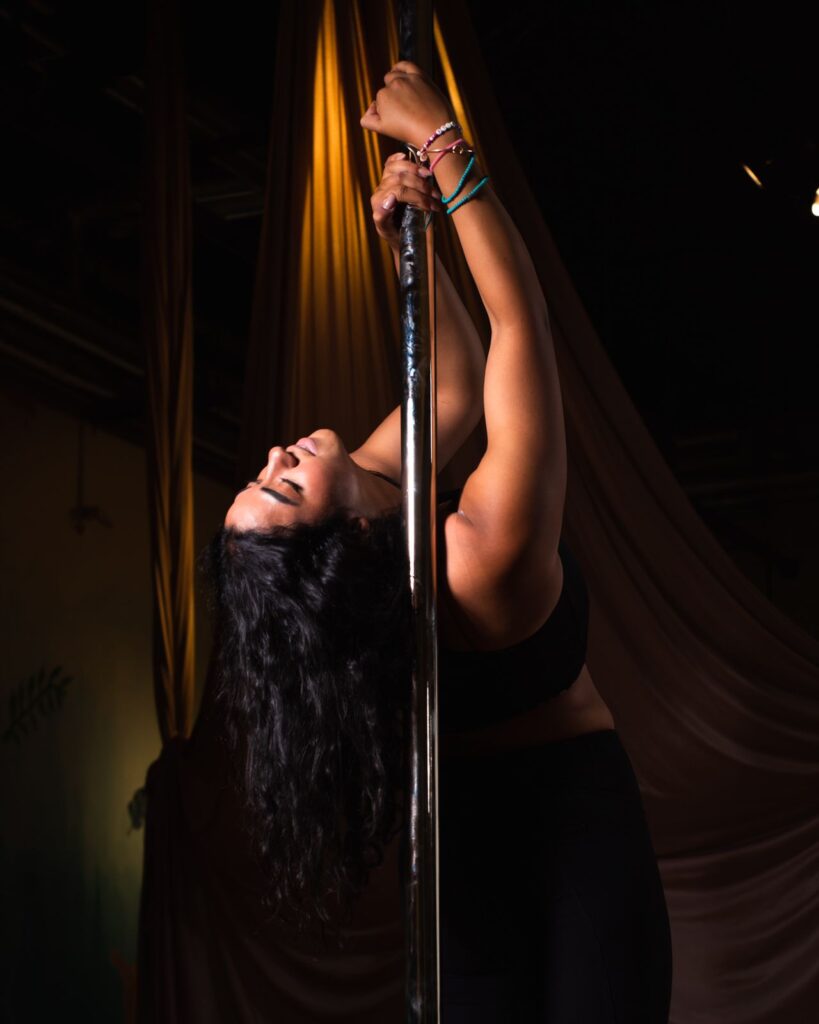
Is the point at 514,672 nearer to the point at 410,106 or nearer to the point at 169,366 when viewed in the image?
the point at 410,106

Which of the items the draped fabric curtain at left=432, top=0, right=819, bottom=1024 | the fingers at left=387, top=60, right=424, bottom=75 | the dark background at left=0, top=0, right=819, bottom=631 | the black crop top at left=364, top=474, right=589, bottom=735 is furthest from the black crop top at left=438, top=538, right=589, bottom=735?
the dark background at left=0, top=0, right=819, bottom=631

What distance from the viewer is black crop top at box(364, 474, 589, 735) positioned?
96 centimetres

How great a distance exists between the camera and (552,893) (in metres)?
0.98

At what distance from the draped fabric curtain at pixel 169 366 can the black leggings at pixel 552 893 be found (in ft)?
4.30

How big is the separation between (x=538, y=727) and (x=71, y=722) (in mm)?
4052

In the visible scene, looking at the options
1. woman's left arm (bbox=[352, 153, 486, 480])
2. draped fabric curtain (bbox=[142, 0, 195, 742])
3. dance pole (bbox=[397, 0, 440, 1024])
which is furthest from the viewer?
draped fabric curtain (bbox=[142, 0, 195, 742])

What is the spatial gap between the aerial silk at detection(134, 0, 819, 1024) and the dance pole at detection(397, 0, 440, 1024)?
1078 mm

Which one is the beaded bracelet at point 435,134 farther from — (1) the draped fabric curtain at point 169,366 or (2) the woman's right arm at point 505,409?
(1) the draped fabric curtain at point 169,366

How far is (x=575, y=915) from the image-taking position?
97 centimetres

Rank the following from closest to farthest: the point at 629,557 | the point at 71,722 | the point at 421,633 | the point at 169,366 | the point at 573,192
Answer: the point at 421,633 < the point at 629,557 < the point at 169,366 < the point at 573,192 < the point at 71,722

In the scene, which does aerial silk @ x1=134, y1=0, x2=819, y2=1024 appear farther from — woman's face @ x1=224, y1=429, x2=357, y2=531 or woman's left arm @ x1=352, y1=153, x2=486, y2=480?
woman's face @ x1=224, y1=429, x2=357, y2=531

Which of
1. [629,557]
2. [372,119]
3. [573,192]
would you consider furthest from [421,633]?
[573,192]

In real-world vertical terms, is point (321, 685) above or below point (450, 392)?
below

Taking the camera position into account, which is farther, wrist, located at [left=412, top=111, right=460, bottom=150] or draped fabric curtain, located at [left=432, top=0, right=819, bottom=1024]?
draped fabric curtain, located at [left=432, top=0, right=819, bottom=1024]
